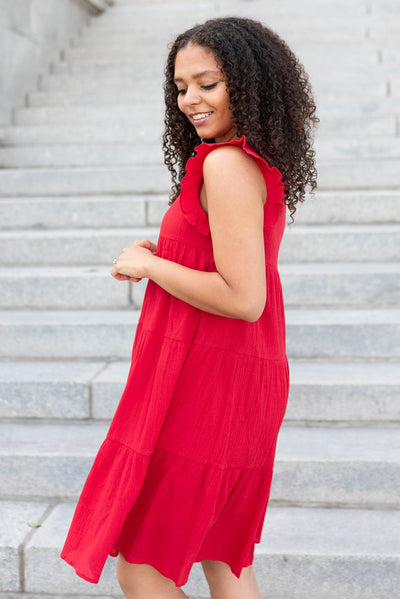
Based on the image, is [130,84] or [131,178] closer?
[131,178]

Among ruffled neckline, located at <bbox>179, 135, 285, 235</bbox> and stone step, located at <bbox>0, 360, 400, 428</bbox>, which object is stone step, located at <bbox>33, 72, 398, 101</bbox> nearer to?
stone step, located at <bbox>0, 360, 400, 428</bbox>

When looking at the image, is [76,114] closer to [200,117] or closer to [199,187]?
[200,117]

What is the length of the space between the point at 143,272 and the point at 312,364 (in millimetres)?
2097

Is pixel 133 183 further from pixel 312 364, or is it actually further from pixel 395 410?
pixel 395 410

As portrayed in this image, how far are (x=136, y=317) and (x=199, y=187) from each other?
2278mm

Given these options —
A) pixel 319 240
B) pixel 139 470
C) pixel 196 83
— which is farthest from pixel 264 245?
pixel 319 240

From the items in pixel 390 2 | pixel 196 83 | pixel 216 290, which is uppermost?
pixel 390 2

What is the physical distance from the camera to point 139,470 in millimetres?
1529

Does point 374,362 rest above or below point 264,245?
below

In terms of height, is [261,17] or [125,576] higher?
[261,17]

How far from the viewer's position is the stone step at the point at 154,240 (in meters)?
4.16

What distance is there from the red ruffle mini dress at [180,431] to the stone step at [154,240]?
2.65 meters

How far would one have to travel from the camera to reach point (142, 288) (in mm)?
3914

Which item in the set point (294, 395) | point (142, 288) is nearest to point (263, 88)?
point (294, 395)
